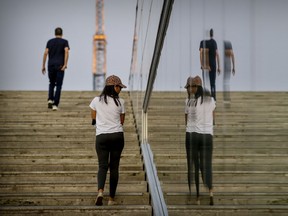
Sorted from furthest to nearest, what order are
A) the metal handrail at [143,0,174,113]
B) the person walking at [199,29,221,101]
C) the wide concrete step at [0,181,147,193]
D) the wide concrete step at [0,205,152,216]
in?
the wide concrete step at [0,181,147,193] → the wide concrete step at [0,205,152,216] → the metal handrail at [143,0,174,113] → the person walking at [199,29,221,101]

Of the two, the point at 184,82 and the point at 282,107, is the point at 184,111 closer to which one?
the point at 184,82

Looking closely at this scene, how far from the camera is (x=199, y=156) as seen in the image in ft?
7.33

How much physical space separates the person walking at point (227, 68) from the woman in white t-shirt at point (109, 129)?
248 cm

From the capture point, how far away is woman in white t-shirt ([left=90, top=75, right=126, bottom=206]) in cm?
403

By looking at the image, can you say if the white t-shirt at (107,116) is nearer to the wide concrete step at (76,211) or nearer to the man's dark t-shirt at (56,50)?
the wide concrete step at (76,211)

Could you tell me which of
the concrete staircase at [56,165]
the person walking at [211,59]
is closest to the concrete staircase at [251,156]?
the person walking at [211,59]

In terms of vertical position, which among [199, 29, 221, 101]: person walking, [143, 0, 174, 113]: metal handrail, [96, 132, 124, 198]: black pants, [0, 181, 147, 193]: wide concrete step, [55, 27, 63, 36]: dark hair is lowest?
[0, 181, 147, 193]: wide concrete step

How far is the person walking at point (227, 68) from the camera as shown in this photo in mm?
1459

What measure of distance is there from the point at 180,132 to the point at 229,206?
142cm

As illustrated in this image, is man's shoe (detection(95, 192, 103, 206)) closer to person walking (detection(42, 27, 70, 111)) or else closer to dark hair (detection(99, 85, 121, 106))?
dark hair (detection(99, 85, 121, 106))

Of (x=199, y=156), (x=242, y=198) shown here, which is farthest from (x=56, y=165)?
(x=242, y=198)

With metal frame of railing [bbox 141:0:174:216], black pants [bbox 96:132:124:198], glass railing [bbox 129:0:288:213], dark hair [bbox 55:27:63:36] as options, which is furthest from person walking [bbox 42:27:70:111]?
glass railing [bbox 129:0:288:213]

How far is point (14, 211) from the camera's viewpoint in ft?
12.1

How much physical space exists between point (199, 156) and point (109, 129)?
187 cm
